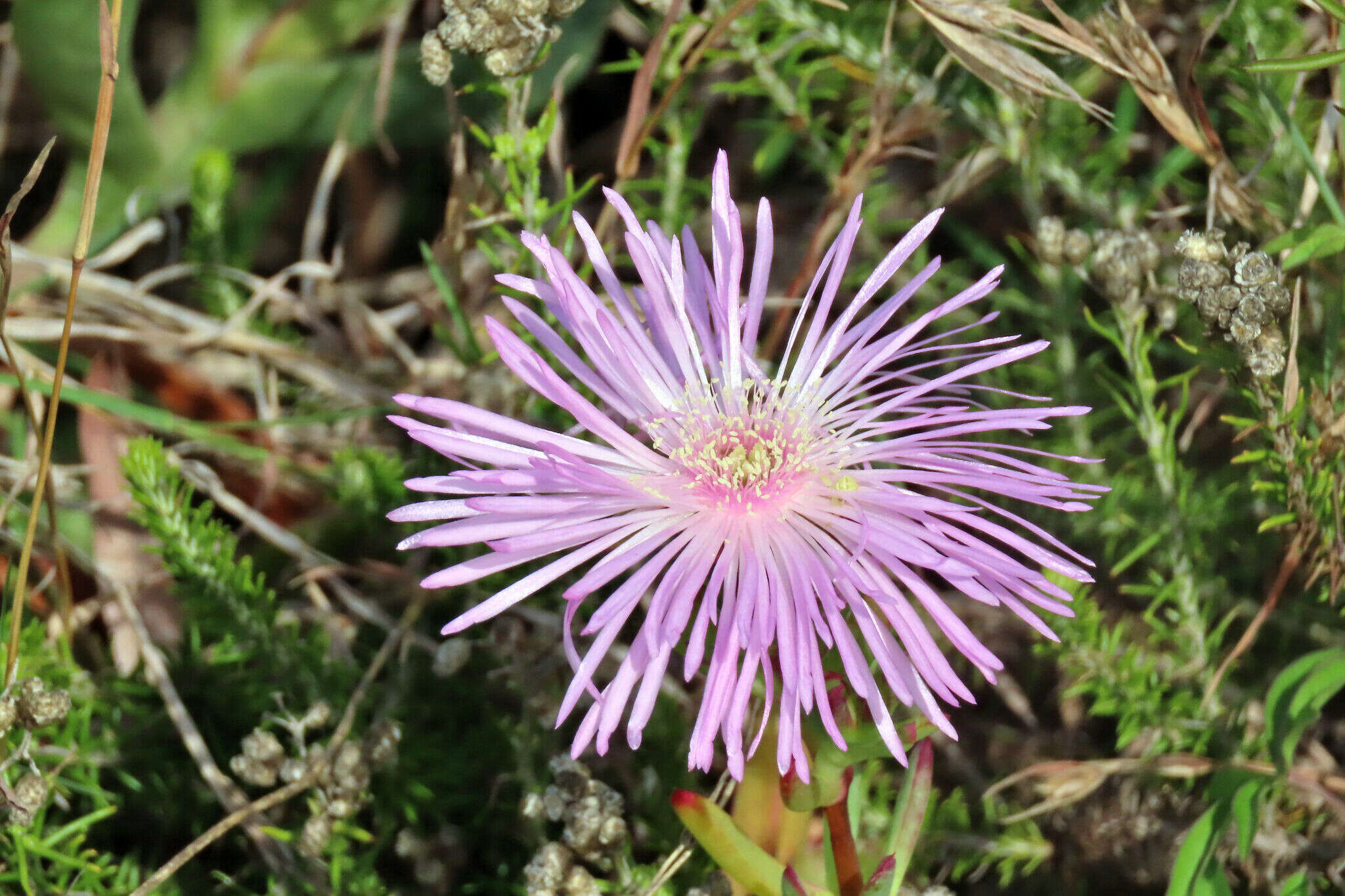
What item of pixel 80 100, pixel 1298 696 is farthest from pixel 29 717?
pixel 1298 696

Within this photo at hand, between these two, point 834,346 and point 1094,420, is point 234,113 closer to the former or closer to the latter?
point 834,346

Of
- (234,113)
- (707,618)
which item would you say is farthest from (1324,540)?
(234,113)

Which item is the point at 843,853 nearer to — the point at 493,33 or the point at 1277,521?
the point at 1277,521

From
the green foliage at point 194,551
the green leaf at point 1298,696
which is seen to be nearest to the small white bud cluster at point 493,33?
the green foliage at point 194,551

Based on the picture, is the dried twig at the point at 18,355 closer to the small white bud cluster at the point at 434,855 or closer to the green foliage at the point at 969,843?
the small white bud cluster at the point at 434,855

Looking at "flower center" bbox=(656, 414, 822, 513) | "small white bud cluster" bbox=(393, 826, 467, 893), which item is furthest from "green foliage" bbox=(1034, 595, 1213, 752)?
"small white bud cluster" bbox=(393, 826, 467, 893)
